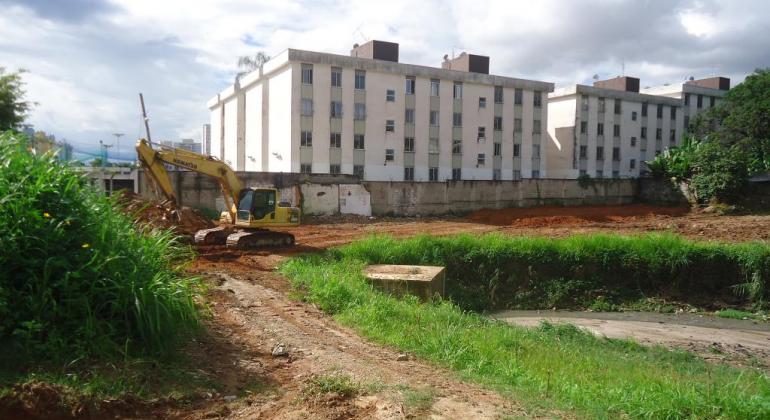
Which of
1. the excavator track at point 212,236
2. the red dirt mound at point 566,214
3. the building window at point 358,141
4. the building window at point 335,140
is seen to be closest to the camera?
the excavator track at point 212,236

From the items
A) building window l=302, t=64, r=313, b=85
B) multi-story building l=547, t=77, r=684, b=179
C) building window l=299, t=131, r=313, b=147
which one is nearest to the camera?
building window l=302, t=64, r=313, b=85

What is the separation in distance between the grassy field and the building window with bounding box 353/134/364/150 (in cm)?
2757

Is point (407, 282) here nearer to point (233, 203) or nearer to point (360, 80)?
point (233, 203)

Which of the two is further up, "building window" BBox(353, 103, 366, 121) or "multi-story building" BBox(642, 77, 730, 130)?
"multi-story building" BBox(642, 77, 730, 130)

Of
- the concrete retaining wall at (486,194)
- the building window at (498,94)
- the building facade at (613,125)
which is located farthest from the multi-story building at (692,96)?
the concrete retaining wall at (486,194)

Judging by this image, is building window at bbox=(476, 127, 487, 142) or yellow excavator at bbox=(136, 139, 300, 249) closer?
yellow excavator at bbox=(136, 139, 300, 249)

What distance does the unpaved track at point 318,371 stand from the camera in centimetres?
528

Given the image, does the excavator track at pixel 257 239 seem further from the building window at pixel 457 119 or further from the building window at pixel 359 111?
the building window at pixel 457 119

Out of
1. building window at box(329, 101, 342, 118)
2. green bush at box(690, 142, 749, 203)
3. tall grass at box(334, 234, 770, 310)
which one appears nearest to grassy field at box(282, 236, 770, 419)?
tall grass at box(334, 234, 770, 310)

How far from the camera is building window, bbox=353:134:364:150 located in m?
43.0

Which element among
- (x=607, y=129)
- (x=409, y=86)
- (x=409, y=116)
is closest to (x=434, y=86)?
(x=409, y=86)

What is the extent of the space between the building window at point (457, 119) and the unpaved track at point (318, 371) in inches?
1505

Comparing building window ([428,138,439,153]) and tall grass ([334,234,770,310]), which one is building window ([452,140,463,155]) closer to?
building window ([428,138,439,153])

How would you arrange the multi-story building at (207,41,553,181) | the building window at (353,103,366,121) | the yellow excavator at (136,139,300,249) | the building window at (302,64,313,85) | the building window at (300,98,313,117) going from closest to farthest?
the yellow excavator at (136,139,300,249) → the building window at (302,64,313,85) → the building window at (300,98,313,117) → the multi-story building at (207,41,553,181) → the building window at (353,103,366,121)
